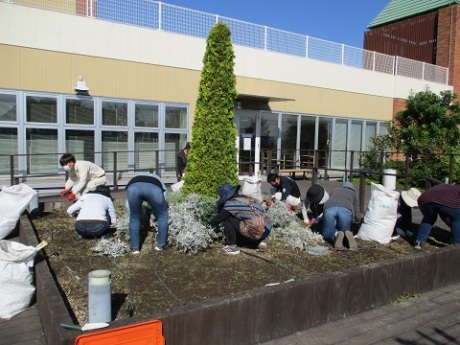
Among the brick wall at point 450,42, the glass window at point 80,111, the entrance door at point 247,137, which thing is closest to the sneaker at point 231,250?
the glass window at point 80,111

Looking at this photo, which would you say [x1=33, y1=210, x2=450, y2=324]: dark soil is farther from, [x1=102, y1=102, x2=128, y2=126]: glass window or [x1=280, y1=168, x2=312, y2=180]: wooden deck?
[x1=280, y1=168, x2=312, y2=180]: wooden deck

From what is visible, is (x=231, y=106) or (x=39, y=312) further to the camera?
(x=231, y=106)

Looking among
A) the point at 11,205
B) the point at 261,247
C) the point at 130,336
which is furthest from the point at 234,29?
the point at 130,336

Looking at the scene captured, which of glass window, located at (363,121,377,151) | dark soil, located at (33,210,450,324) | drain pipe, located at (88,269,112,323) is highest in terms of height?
glass window, located at (363,121,377,151)

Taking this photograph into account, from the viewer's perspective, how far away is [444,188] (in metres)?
6.01

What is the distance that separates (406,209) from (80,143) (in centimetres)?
810

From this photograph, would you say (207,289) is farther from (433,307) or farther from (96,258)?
(433,307)

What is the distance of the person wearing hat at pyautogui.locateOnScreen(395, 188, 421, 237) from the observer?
22.0 ft

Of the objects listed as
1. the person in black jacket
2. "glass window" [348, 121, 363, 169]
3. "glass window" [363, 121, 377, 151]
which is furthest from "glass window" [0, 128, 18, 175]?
"glass window" [363, 121, 377, 151]

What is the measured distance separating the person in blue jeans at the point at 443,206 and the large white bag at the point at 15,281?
4.90 metres

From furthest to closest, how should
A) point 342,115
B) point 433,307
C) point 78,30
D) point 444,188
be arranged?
point 342,115, point 78,30, point 444,188, point 433,307

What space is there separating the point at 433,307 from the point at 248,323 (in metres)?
2.18

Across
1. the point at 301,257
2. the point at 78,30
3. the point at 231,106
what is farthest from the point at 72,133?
the point at 301,257

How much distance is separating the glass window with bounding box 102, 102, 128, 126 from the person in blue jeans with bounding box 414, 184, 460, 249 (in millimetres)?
8297
